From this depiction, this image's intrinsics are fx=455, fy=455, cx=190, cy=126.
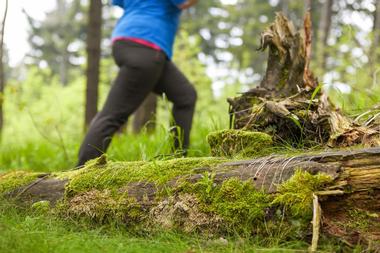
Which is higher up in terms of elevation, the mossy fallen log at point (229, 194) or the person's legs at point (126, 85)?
the person's legs at point (126, 85)

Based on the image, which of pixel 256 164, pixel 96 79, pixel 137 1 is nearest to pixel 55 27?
pixel 96 79

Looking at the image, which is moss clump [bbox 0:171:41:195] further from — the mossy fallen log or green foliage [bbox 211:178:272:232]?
green foliage [bbox 211:178:272:232]

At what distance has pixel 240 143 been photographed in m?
2.96

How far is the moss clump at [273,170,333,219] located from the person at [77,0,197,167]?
1696 mm

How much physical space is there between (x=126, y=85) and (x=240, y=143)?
4.81 ft

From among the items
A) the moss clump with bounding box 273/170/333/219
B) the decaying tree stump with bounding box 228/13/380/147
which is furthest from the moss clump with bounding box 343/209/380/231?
the decaying tree stump with bounding box 228/13/380/147

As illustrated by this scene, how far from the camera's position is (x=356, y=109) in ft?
11.8

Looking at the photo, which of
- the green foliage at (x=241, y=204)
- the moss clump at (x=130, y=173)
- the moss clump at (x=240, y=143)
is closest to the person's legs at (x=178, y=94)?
the moss clump at (x=240, y=143)

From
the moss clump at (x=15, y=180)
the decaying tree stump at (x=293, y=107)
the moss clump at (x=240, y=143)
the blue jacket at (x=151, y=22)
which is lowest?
the moss clump at (x=15, y=180)

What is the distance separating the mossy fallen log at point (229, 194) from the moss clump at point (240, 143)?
306 mm

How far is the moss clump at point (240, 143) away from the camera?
9.49 ft

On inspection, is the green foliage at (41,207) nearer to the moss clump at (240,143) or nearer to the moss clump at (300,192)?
the moss clump at (240,143)

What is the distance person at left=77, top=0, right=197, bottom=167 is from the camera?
3.96m

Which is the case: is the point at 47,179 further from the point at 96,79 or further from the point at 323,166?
the point at 96,79
